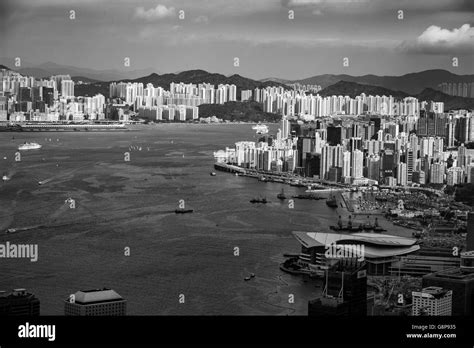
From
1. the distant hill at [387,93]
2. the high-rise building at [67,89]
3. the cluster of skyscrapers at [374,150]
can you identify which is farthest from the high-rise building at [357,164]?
the high-rise building at [67,89]

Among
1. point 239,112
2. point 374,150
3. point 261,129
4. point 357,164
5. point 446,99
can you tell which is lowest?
point 357,164

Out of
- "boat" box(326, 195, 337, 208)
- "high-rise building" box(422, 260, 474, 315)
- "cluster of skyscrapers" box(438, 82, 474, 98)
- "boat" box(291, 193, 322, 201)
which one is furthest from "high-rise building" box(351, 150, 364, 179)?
"high-rise building" box(422, 260, 474, 315)

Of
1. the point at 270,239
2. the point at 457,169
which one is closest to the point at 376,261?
the point at 270,239

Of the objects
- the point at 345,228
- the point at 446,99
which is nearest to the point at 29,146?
the point at 345,228

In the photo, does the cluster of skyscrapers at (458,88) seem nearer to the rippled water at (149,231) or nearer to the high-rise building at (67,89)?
the rippled water at (149,231)

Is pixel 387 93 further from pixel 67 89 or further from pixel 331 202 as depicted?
pixel 67 89
